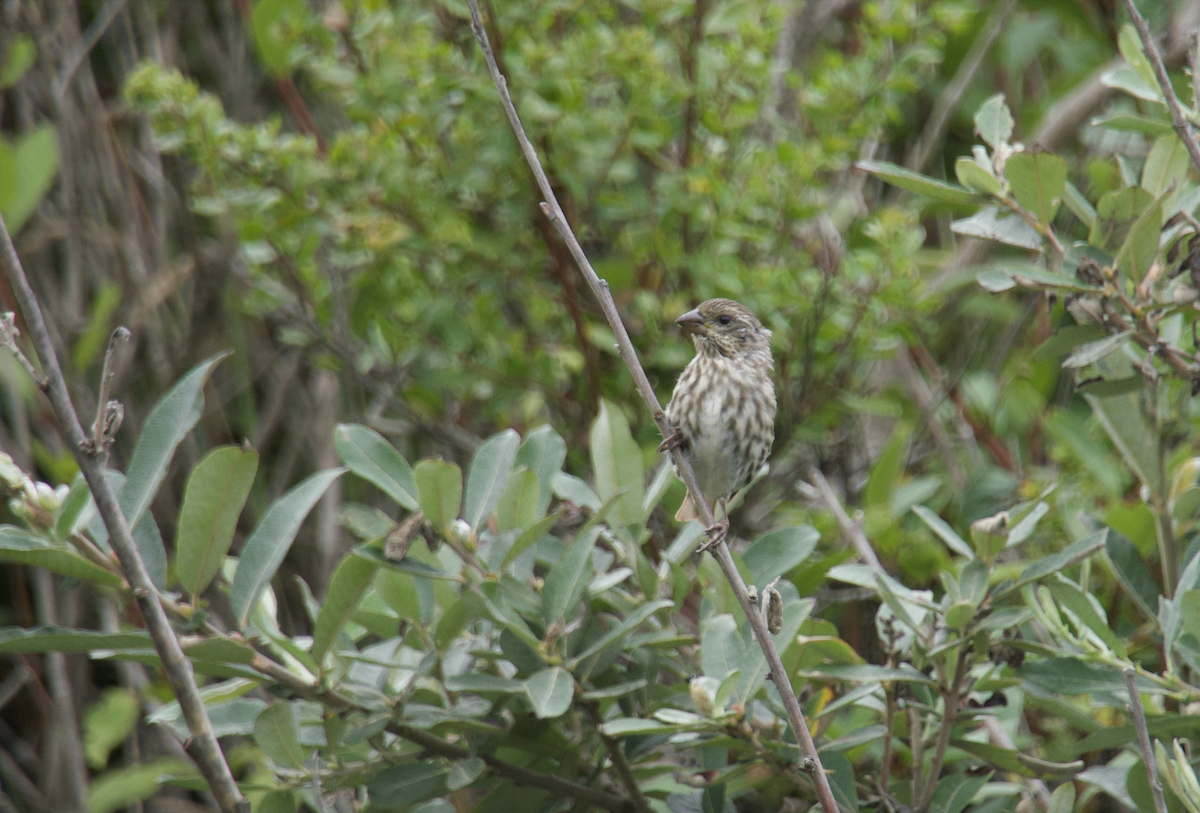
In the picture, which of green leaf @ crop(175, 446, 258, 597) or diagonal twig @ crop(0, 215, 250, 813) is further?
green leaf @ crop(175, 446, 258, 597)

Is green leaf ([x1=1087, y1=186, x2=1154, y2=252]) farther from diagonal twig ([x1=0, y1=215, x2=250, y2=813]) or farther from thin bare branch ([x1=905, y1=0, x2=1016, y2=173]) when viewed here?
thin bare branch ([x1=905, y1=0, x2=1016, y2=173])

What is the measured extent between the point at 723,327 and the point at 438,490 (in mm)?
1407

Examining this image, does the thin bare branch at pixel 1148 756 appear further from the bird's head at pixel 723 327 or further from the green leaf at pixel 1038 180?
the bird's head at pixel 723 327

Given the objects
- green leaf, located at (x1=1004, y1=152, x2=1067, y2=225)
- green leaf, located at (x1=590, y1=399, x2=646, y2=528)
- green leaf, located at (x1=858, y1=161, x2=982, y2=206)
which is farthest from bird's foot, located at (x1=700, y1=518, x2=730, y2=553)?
green leaf, located at (x1=1004, y1=152, x2=1067, y2=225)

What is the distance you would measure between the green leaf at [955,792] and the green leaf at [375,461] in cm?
115

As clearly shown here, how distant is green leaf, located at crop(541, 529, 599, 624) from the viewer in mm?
2205

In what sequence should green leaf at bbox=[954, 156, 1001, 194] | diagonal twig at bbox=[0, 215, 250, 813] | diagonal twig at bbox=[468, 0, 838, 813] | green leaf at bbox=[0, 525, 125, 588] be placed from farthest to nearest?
green leaf at bbox=[954, 156, 1001, 194] → green leaf at bbox=[0, 525, 125, 588] → diagonal twig at bbox=[468, 0, 838, 813] → diagonal twig at bbox=[0, 215, 250, 813]

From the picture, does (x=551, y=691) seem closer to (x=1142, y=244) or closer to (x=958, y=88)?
(x=1142, y=244)

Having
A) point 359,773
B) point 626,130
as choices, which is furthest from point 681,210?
point 359,773

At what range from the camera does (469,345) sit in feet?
12.1

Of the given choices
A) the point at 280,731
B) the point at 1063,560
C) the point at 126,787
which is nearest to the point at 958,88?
the point at 1063,560

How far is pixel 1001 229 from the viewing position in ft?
7.89

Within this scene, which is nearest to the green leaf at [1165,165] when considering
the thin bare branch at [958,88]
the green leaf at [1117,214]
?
the green leaf at [1117,214]

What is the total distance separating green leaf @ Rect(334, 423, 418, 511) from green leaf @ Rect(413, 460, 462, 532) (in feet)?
0.31
